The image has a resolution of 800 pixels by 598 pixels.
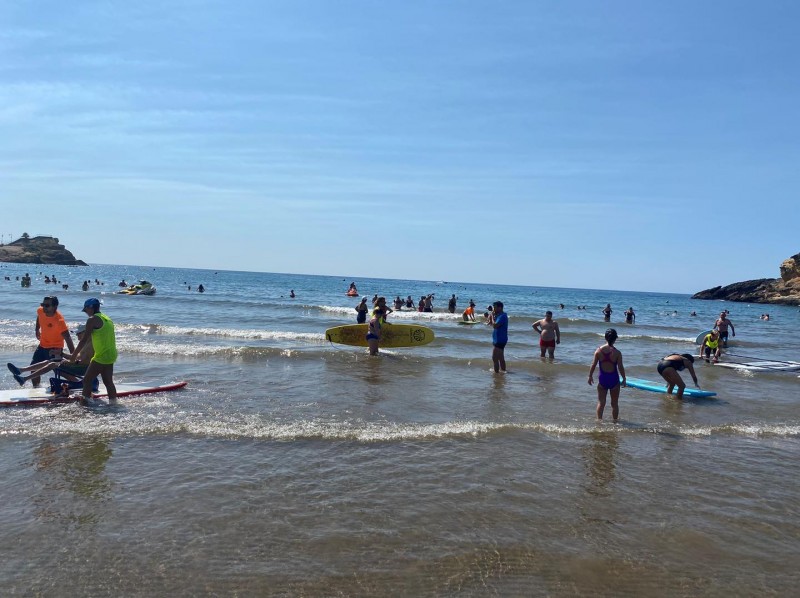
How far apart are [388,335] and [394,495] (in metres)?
12.5

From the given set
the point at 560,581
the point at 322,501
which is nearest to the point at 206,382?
the point at 322,501

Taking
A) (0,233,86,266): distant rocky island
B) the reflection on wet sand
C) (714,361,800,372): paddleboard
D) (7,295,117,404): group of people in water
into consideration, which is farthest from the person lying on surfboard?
(0,233,86,266): distant rocky island

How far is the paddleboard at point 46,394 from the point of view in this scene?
28.3 ft

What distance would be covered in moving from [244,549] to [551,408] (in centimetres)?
687

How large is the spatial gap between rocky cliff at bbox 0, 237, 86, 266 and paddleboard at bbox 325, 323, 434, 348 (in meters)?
148

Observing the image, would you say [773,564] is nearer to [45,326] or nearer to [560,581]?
[560,581]

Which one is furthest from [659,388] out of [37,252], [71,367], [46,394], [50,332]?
[37,252]

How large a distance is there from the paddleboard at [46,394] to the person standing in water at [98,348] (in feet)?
1.24

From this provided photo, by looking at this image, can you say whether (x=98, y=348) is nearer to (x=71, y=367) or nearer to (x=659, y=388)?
→ (x=71, y=367)

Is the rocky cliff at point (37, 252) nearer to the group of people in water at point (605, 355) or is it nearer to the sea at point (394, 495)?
the group of people in water at point (605, 355)

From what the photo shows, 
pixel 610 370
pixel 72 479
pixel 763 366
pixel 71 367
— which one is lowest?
pixel 72 479

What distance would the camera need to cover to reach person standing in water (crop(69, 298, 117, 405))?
862cm

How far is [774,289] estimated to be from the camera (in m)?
85.4

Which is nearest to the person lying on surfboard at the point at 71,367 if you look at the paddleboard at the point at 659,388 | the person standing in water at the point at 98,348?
the person standing in water at the point at 98,348
